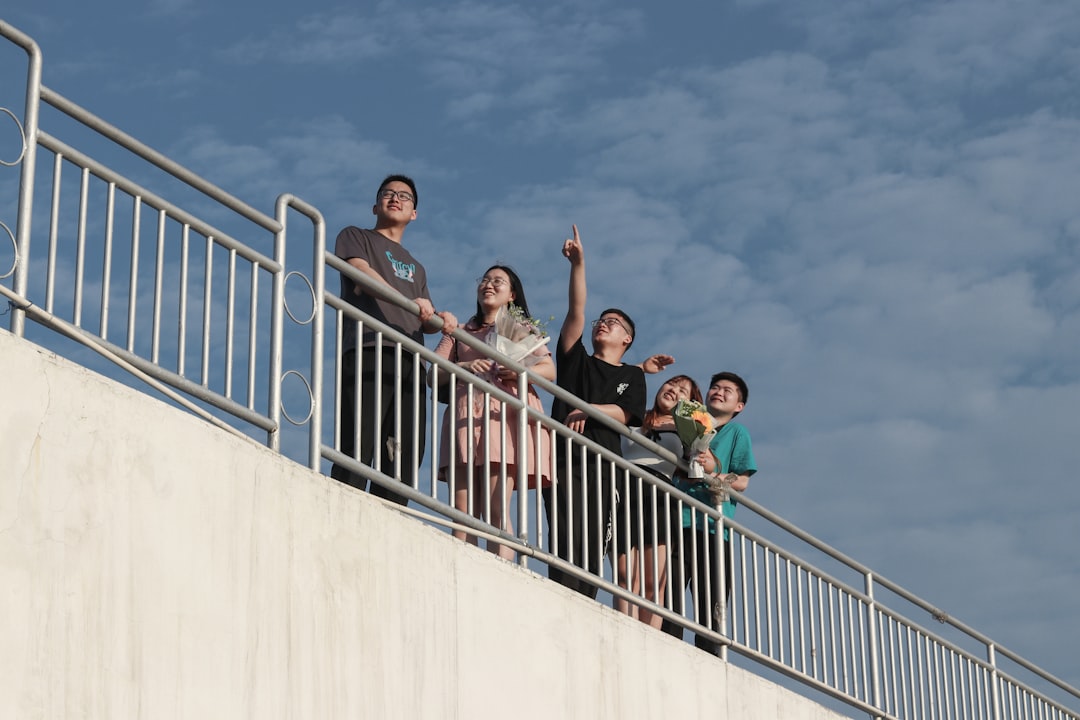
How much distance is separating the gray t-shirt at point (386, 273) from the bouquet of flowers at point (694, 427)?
1.77 metres

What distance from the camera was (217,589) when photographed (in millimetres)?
7383

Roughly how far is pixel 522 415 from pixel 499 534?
0.73m

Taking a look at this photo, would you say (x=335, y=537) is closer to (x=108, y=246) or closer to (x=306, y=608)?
(x=306, y=608)

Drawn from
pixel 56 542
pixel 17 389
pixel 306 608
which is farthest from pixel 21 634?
pixel 306 608

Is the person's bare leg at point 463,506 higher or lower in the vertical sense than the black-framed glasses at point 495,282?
lower

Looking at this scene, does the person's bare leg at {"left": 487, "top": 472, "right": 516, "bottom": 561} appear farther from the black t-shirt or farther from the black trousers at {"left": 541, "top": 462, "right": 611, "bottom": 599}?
the black t-shirt

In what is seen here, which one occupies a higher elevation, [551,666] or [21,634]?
[551,666]

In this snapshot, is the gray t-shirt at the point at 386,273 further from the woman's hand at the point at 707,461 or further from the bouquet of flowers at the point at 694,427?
the woman's hand at the point at 707,461

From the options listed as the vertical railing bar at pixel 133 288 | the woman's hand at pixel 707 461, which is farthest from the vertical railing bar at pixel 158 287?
the woman's hand at pixel 707 461

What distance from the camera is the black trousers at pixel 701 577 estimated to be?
11203 mm

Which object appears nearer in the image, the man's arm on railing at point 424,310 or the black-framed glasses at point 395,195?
the man's arm on railing at point 424,310

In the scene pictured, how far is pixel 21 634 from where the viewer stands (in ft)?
21.2

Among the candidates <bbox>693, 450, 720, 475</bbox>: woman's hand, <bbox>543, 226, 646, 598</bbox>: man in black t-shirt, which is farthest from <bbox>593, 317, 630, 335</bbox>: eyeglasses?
<bbox>693, 450, 720, 475</bbox>: woman's hand

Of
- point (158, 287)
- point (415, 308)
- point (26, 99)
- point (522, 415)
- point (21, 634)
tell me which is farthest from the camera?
point (522, 415)
